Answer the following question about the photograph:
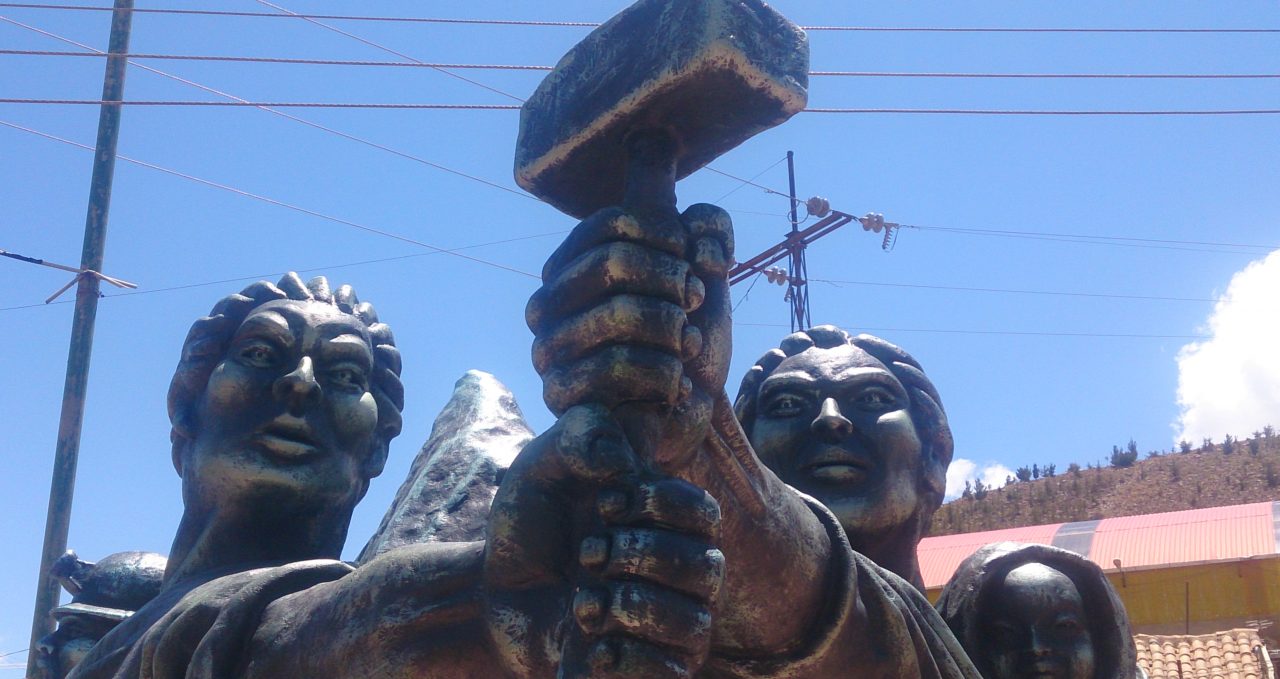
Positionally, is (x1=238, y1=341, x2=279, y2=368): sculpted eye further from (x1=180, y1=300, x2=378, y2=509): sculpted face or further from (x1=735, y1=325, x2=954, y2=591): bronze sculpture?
(x1=735, y1=325, x2=954, y2=591): bronze sculpture

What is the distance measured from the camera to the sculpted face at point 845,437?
3.30 meters

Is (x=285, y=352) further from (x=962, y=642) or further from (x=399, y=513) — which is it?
(x=962, y=642)

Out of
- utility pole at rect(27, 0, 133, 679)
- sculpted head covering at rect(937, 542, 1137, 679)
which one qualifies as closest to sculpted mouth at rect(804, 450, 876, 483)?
sculpted head covering at rect(937, 542, 1137, 679)

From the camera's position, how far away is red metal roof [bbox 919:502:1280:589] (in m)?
10.9

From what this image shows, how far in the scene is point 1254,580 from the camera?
1067 cm

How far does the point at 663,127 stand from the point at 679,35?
0.16 m

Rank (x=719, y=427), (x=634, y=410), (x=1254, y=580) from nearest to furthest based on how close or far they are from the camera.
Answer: (x=634, y=410) → (x=719, y=427) → (x=1254, y=580)

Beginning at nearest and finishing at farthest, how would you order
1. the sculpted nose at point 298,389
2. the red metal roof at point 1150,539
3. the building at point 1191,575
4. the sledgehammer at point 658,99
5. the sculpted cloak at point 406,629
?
the sledgehammer at point 658,99
the sculpted cloak at point 406,629
the sculpted nose at point 298,389
the building at point 1191,575
the red metal roof at point 1150,539

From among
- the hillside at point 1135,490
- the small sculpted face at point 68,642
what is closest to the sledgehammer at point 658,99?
the small sculpted face at point 68,642

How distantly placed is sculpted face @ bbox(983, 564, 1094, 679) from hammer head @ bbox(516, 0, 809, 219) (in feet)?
5.23

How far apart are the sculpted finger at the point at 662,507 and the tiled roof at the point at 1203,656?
281 inches

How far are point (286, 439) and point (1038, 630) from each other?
1949 millimetres

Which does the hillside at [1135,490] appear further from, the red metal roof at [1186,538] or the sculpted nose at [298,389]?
the sculpted nose at [298,389]

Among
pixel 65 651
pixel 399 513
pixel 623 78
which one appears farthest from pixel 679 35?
pixel 65 651
